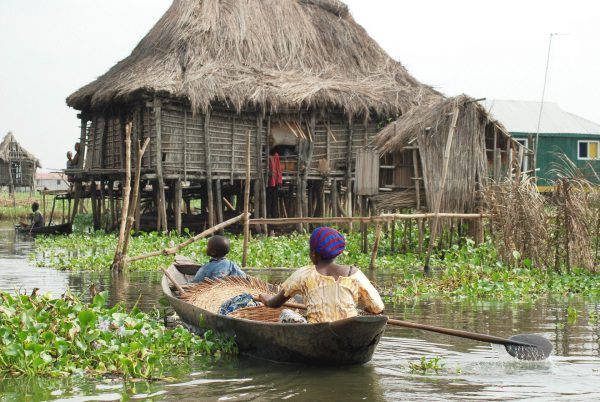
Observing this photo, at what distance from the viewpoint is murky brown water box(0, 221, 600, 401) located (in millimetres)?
6676

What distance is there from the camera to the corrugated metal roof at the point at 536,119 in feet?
111

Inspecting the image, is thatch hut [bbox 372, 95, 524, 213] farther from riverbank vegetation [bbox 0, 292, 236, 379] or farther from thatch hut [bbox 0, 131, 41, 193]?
thatch hut [bbox 0, 131, 41, 193]

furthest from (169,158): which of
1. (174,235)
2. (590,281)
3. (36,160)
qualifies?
(36,160)

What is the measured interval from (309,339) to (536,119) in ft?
96.6

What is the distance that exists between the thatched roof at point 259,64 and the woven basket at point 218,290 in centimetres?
1234

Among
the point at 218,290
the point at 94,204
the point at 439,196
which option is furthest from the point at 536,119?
the point at 218,290

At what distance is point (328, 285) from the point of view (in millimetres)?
7281

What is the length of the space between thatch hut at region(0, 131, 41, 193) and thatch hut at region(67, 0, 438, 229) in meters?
23.3

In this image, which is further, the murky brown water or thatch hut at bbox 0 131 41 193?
thatch hut at bbox 0 131 41 193

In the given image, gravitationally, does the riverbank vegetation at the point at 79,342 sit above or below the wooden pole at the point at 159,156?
below

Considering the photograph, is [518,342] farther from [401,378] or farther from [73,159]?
[73,159]

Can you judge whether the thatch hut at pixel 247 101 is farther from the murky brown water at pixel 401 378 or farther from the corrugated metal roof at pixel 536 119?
the murky brown water at pixel 401 378

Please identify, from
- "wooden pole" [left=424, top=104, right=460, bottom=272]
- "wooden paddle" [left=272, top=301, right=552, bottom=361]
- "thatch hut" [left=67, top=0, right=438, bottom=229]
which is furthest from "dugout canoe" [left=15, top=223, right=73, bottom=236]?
"wooden paddle" [left=272, top=301, right=552, bottom=361]

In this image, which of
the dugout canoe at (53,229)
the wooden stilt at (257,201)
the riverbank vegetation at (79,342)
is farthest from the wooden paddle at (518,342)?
the dugout canoe at (53,229)
